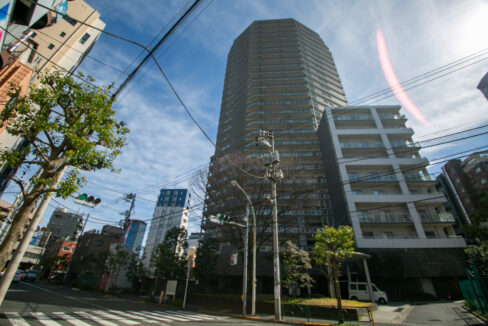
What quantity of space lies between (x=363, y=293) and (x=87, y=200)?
21.7m

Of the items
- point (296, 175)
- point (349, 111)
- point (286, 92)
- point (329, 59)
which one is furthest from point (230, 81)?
point (296, 175)

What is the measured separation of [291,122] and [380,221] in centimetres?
2405

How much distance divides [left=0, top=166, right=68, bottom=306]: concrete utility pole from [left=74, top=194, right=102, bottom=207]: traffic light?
1.87 meters

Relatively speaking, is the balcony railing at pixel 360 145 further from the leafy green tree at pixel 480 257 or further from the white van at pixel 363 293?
the white van at pixel 363 293

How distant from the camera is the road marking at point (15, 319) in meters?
6.55

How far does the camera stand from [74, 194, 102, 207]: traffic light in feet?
28.5

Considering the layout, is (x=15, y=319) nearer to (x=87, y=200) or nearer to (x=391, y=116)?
(x=87, y=200)

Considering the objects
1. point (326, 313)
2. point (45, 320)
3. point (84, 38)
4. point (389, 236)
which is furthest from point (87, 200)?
point (84, 38)

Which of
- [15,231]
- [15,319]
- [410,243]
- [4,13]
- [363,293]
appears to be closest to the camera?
[15,231]

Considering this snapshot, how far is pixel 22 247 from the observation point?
20.3 feet

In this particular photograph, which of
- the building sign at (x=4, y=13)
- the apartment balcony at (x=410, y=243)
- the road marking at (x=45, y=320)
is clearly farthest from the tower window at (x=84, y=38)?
the apartment balcony at (x=410, y=243)

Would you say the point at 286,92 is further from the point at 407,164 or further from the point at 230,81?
the point at 407,164

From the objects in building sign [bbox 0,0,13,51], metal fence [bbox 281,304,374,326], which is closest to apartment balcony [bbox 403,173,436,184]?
metal fence [bbox 281,304,374,326]

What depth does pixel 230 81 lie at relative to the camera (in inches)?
2174
